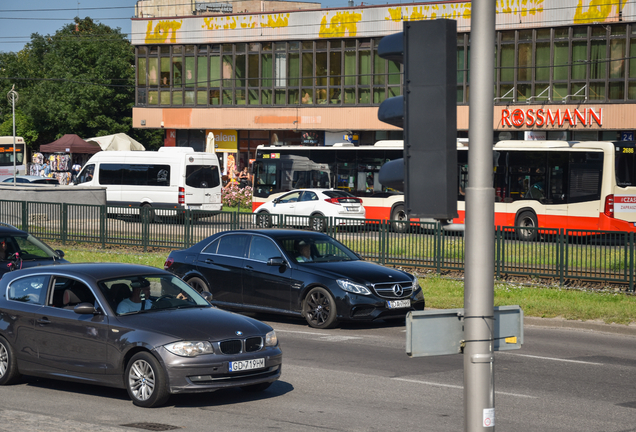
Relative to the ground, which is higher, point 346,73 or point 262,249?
point 346,73

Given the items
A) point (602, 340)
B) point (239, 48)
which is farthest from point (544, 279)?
point (239, 48)

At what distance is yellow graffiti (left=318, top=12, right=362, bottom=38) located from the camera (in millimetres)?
45969

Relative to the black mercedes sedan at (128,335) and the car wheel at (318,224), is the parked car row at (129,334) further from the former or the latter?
the car wheel at (318,224)

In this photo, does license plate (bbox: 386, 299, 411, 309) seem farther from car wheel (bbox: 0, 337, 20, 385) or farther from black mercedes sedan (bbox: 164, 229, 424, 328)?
car wheel (bbox: 0, 337, 20, 385)

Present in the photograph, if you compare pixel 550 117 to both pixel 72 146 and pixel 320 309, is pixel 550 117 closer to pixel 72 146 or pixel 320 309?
pixel 72 146

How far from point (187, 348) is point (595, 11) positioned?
36.5 metres

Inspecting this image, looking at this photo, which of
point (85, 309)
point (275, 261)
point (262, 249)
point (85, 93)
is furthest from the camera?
point (85, 93)

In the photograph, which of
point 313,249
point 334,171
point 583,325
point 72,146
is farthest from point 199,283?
point 72,146

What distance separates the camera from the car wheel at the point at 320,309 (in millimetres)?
13289

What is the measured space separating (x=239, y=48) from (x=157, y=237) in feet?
89.2

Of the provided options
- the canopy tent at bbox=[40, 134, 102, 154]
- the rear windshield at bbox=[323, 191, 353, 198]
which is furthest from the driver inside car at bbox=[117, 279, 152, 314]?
the canopy tent at bbox=[40, 134, 102, 154]

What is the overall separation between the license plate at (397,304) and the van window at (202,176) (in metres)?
21.5

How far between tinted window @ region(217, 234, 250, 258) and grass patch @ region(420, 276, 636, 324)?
3.75 metres

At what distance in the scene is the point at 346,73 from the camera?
46531mm
